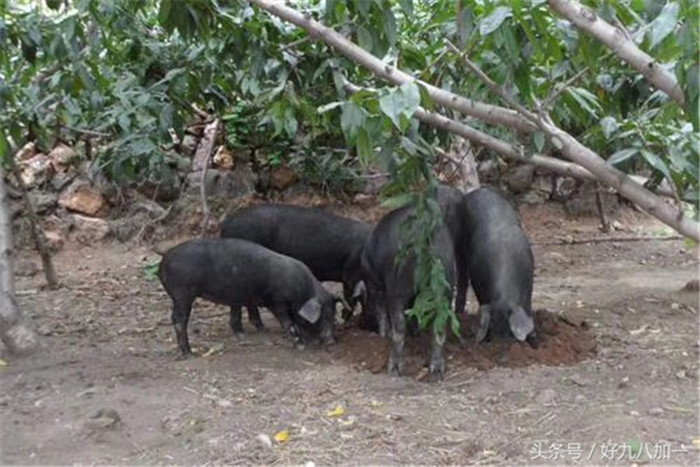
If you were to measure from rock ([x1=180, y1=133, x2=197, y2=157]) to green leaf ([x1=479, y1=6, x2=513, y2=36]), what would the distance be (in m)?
6.59

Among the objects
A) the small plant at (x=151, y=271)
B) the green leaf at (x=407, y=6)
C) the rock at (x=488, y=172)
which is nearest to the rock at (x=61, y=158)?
the small plant at (x=151, y=271)

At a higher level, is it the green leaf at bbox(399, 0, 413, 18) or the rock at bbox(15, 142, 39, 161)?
the green leaf at bbox(399, 0, 413, 18)

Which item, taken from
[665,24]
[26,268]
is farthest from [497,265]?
[26,268]

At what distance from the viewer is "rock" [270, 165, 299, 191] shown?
31.1 ft

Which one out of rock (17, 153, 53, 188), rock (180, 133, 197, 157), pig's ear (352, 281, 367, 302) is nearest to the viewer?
pig's ear (352, 281, 367, 302)

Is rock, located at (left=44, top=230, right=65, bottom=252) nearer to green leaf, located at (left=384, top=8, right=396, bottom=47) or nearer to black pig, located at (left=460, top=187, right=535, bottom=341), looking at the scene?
black pig, located at (left=460, top=187, right=535, bottom=341)

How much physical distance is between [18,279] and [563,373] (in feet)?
16.1

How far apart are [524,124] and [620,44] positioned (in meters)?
0.74

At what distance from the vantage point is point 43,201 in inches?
348

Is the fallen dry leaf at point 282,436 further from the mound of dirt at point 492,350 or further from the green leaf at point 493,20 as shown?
the green leaf at point 493,20

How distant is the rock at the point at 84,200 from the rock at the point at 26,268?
35.6 inches

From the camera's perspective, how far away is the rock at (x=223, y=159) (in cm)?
941

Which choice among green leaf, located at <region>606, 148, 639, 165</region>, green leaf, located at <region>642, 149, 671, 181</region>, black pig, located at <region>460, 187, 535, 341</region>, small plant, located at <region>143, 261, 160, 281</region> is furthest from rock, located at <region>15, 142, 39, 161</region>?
green leaf, located at <region>642, 149, 671, 181</region>

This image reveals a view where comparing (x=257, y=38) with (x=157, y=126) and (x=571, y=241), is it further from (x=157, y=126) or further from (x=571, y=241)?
(x=571, y=241)
